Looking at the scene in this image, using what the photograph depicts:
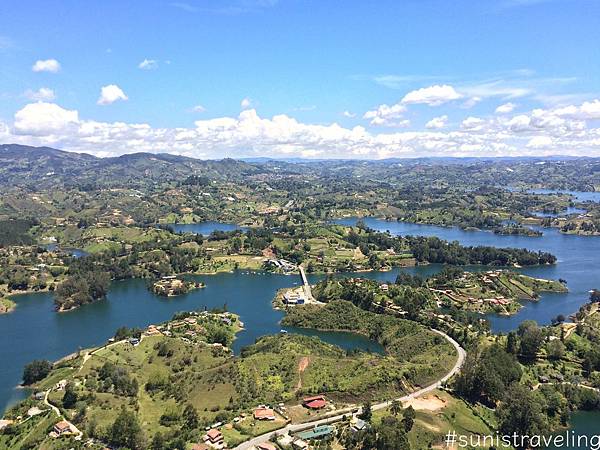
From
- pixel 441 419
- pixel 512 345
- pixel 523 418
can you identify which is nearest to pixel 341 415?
pixel 441 419

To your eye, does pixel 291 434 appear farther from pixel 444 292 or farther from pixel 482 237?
pixel 482 237

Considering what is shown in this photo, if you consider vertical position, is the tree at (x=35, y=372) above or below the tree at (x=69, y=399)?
below

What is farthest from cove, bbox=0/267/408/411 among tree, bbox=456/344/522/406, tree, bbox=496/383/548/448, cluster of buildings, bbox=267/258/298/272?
tree, bbox=496/383/548/448

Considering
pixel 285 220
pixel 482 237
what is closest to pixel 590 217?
pixel 482 237

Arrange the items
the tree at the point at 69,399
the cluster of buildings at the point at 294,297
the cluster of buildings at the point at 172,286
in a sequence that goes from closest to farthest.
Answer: the tree at the point at 69,399
the cluster of buildings at the point at 294,297
the cluster of buildings at the point at 172,286

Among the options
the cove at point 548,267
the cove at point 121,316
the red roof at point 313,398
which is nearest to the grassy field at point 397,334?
the cove at point 121,316

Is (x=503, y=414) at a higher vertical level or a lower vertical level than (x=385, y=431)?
lower

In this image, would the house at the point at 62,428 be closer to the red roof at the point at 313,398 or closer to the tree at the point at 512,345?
the red roof at the point at 313,398

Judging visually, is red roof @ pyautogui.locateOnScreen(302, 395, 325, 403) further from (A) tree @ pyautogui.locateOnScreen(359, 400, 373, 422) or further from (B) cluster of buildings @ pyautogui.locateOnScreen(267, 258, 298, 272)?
(B) cluster of buildings @ pyautogui.locateOnScreen(267, 258, 298, 272)
